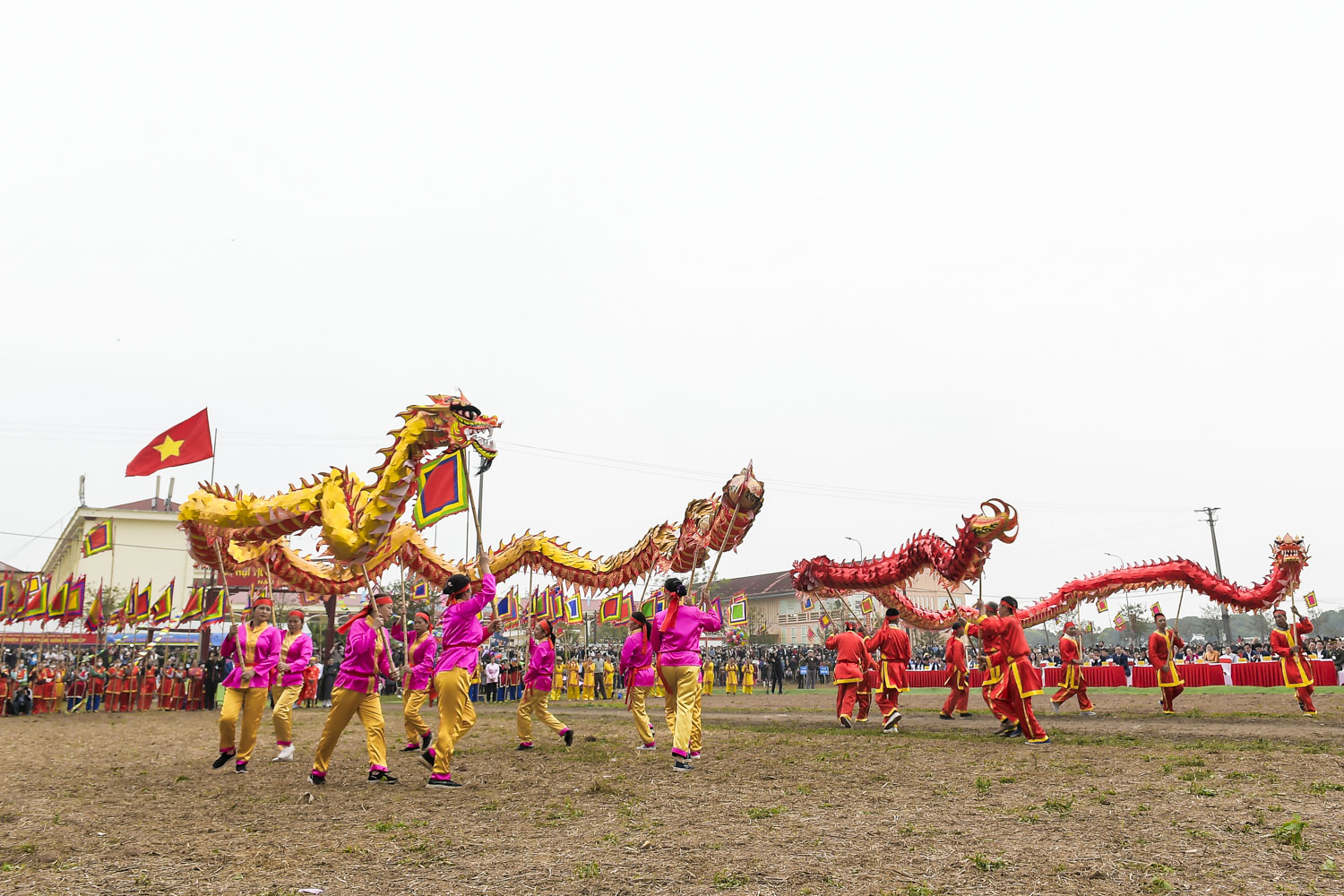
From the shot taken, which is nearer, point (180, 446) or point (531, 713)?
point (531, 713)

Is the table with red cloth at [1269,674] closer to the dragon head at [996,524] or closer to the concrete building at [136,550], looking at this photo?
the dragon head at [996,524]

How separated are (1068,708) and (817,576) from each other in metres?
6.04

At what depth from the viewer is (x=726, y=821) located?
6582 millimetres

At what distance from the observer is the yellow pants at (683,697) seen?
372 inches

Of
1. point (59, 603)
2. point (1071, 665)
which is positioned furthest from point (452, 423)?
point (59, 603)

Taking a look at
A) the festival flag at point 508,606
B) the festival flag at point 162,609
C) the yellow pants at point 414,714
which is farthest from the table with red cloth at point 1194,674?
the festival flag at point 162,609

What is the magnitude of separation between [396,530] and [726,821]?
39.0 feet

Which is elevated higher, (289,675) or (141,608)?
(141,608)

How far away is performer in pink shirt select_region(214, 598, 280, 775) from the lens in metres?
Result: 9.95

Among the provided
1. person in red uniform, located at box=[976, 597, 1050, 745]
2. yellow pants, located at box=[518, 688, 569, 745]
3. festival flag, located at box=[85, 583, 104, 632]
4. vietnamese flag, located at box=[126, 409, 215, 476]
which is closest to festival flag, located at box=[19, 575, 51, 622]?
festival flag, located at box=[85, 583, 104, 632]

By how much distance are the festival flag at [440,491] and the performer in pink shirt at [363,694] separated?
4075 mm

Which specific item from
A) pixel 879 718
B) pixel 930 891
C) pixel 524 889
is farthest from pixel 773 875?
pixel 879 718

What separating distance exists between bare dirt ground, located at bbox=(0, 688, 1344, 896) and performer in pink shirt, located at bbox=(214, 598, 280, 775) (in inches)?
13.1

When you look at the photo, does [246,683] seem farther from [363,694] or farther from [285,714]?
[363,694]
